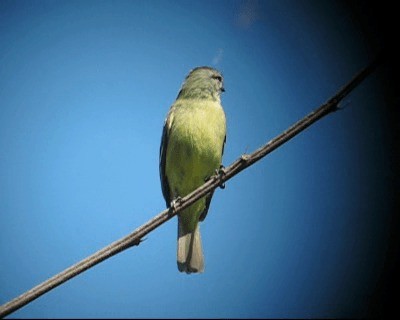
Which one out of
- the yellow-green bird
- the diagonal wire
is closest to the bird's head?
the yellow-green bird

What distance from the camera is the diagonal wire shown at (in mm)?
1735

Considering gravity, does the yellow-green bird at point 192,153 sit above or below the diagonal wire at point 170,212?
above

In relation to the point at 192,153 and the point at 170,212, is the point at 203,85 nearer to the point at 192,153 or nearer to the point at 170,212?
the point at 192,153

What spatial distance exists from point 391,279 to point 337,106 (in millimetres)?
4626

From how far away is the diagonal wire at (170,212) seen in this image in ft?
5.69

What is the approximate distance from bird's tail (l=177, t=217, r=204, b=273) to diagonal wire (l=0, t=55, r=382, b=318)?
2.72 metres

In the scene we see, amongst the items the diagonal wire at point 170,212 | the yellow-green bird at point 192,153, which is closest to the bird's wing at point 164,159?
the yellow-green bird at point 192,153

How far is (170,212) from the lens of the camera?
231 centimetres

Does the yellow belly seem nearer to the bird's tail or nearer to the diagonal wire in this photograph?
the bird's tail

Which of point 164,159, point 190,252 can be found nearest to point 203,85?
point 164,159

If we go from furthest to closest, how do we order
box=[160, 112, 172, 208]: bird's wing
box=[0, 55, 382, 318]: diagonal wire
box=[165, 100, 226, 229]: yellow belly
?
box=[160, 112, 172, 208]: bird's wing
box=[165, 100, 226, 229]: yellow belly
box=[0, 55, 382, 318]: diagonal wire

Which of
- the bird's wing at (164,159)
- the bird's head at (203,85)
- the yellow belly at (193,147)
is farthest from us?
the bird's head at (203,85)

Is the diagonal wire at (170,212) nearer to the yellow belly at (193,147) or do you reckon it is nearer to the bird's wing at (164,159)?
the yellow belly at (193,147)

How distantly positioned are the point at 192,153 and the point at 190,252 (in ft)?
3.77
